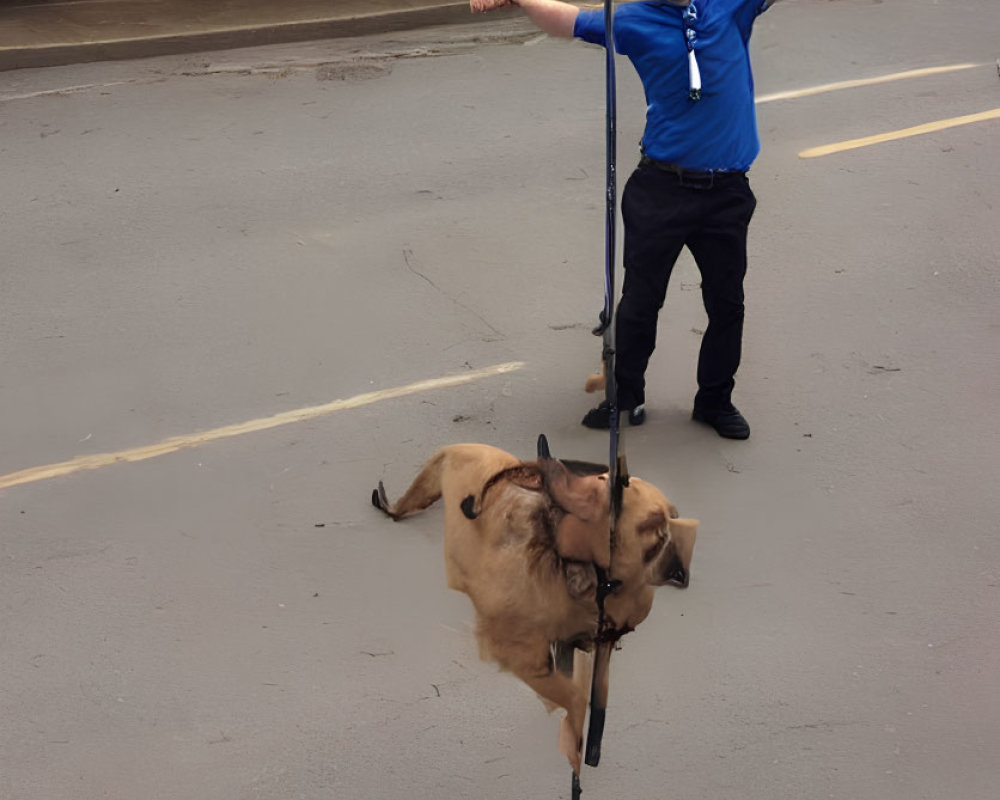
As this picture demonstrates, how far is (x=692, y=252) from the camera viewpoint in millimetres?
5699

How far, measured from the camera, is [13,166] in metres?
8.33

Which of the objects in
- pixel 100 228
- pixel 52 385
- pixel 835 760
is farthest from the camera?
pixel 100 228

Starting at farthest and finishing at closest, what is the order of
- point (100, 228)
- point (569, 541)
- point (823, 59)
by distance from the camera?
1. point (823, 59)
2. point (100, 228)
3. point (569, 541)

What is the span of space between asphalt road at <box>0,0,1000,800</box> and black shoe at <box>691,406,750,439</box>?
0.28 feet

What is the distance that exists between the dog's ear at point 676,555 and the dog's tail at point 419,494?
1.01m

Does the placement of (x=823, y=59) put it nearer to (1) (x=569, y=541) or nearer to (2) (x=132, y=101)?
(2) (x=132, y=101)

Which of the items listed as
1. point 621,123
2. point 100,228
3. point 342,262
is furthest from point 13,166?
point 621,123

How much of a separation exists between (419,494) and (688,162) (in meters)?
1.81

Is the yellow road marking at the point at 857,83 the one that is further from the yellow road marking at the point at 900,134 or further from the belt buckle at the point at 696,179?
the belt buckle at the point at 696,179

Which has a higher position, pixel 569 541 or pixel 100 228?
pixel 569 541

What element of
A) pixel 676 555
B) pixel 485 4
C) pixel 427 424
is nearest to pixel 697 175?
pixel 485 4

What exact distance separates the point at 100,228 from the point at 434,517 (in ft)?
11.3

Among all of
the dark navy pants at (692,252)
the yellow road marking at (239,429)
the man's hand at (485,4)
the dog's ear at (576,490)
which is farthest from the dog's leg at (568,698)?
the yellow road marking at (239,429)

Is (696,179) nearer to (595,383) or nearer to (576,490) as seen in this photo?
(595,383)
